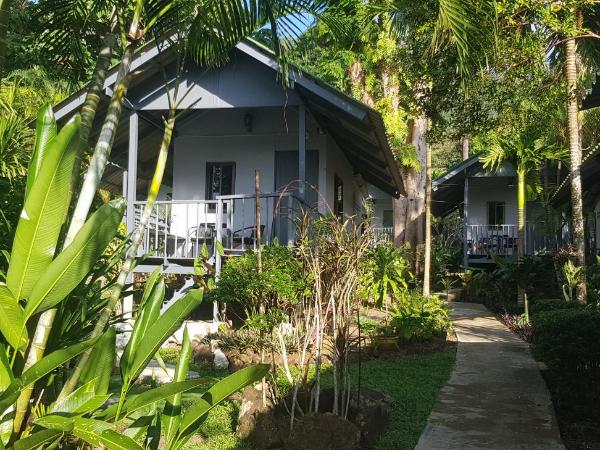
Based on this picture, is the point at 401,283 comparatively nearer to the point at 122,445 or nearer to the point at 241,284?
the point at 241,284

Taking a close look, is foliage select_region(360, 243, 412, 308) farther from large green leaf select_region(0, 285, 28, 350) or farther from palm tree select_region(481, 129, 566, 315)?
large green leaf select_region(0, 285, 28, 350)

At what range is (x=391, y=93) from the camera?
63.4 ft

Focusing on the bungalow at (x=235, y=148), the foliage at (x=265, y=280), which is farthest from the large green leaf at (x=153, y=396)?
the bungalow at (x=235, y=148)

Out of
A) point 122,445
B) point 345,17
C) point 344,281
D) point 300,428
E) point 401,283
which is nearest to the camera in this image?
point 122,445

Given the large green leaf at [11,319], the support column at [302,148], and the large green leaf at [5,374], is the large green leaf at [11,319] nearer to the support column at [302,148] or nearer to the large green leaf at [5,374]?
the large green leaf at [5,374]

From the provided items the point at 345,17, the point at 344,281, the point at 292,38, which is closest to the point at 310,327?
the point at 344,281

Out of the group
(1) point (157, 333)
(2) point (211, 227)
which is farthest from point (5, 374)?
(2) point (211, 227)

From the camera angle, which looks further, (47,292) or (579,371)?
(579,371)

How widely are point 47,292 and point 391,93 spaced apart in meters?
17.9

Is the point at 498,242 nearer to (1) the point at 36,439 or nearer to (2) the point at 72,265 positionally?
(2) the point at 72,265

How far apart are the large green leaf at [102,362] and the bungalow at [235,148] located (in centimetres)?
748

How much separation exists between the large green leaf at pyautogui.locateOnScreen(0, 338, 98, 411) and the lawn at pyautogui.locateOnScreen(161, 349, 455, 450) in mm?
3461

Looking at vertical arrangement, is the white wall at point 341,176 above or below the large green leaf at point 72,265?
above

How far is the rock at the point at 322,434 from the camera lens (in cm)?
491
